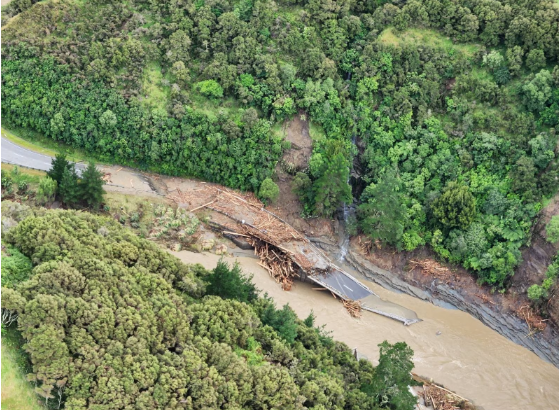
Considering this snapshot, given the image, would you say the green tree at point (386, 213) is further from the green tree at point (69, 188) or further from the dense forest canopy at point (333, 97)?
the green tree at point (69, 188)

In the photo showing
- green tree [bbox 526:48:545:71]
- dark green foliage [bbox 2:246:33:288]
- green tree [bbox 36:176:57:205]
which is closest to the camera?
dark green foliage [bbox 2:246:33:288]

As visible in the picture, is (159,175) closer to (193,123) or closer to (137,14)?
(193,123)

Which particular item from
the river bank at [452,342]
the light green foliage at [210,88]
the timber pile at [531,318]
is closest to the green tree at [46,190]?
the river bank at [452,342]

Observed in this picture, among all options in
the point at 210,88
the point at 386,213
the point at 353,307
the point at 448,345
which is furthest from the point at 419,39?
the point at 448,345

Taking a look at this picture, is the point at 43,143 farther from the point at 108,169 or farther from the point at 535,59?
the point at 535,59

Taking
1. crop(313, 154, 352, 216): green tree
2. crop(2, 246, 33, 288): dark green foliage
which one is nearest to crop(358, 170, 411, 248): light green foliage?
crop(313, 154, 352, 216): green tree

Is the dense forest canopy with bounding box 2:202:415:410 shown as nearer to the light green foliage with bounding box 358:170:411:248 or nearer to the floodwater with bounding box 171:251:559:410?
the floodwater with bounding box 171:251:559:410
